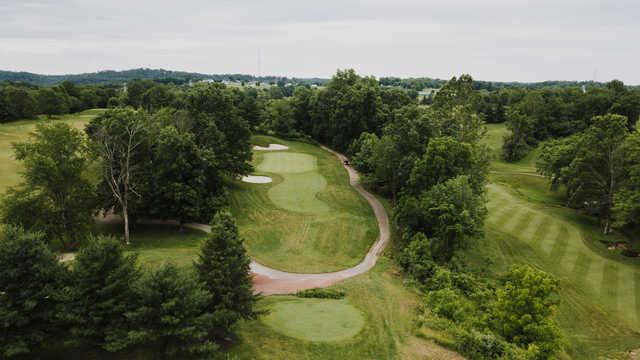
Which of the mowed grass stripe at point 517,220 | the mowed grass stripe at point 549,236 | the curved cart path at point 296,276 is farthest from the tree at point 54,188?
the mowed grass stripe at point 549,236

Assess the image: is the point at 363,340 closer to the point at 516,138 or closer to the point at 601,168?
the point at 601,168

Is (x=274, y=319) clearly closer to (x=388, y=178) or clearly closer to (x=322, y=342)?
(x=322, y=342)

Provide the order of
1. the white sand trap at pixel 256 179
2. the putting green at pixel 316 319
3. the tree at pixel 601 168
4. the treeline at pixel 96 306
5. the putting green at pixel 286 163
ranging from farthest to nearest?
the putting green at pixel 286 163 < the white sand trap at pixel 256 179 < the tree at pixel 601 168 < the putting green at pixel 316 319 < the treeline at pixel 96 306

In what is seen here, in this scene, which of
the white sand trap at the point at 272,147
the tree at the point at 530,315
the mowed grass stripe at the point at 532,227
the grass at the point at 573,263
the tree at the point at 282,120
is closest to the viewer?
the tree at the point at 530,315

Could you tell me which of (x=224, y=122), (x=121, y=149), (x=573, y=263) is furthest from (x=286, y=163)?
(x=573, y=263)

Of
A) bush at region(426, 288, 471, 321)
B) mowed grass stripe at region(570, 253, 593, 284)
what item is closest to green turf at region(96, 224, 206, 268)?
bush at region(426, 288, 471, 321)

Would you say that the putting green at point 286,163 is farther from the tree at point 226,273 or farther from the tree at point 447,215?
the tree at point 226,273
